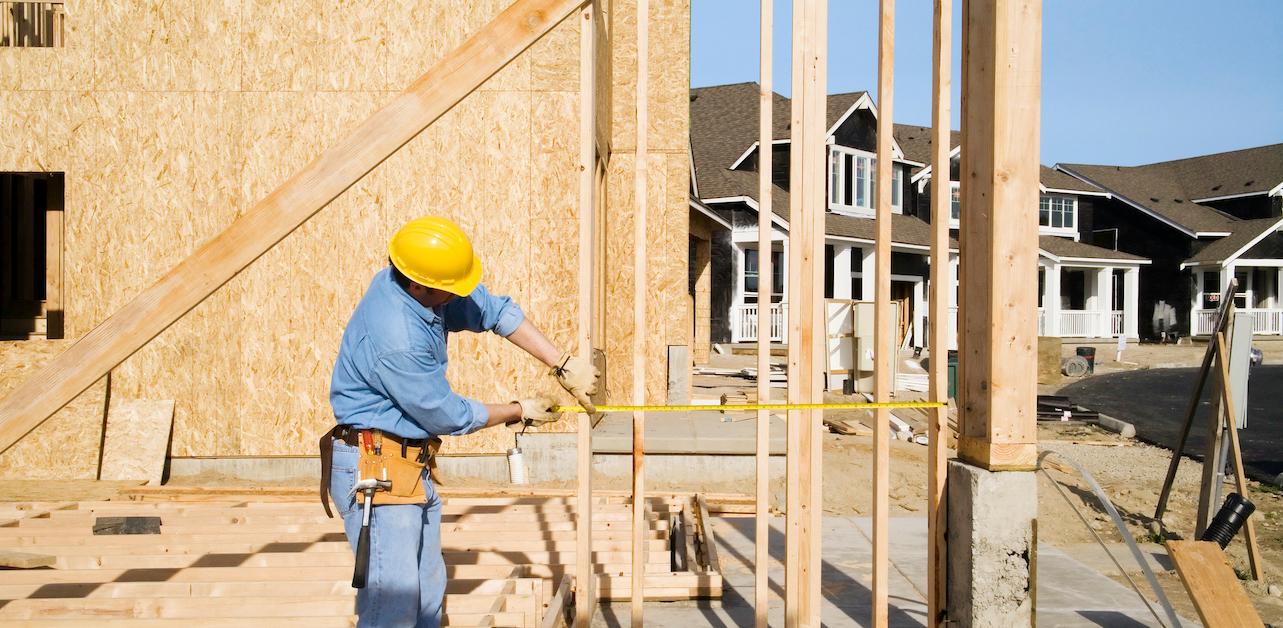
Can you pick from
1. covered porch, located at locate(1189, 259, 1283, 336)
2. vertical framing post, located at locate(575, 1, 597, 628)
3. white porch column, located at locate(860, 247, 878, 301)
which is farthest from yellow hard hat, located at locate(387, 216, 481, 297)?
covered porch, located at locate(1189, 259, 1283, 336)

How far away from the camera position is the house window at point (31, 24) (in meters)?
9.70

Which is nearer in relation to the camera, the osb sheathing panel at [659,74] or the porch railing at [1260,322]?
Answer: the osb sheathing panel at [659,74]

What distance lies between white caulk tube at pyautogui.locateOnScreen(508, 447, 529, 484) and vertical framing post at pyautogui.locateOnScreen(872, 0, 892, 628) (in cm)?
537

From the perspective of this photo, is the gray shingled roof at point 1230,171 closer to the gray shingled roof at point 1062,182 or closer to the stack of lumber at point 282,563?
the gray shingled roof at point 1062,182

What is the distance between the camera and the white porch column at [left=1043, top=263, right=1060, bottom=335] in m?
32.0

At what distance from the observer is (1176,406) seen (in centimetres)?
1741

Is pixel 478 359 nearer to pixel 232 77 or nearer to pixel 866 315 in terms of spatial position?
pixel 232 77

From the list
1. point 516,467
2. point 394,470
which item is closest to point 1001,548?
point 394,470

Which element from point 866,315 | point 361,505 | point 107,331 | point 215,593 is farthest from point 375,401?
point 866,315

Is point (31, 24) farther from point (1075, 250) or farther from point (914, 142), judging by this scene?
point (1075, 250)

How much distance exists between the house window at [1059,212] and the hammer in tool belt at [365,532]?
37.1m

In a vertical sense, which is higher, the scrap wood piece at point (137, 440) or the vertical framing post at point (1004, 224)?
the vertical framing post at point (1004, 224)

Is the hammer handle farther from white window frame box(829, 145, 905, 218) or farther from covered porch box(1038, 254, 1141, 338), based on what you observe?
covered porch box(1038, 254, 1141, 338)

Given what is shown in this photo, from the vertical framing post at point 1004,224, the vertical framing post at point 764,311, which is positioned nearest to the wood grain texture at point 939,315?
the vertical framing post at point 1004,224
